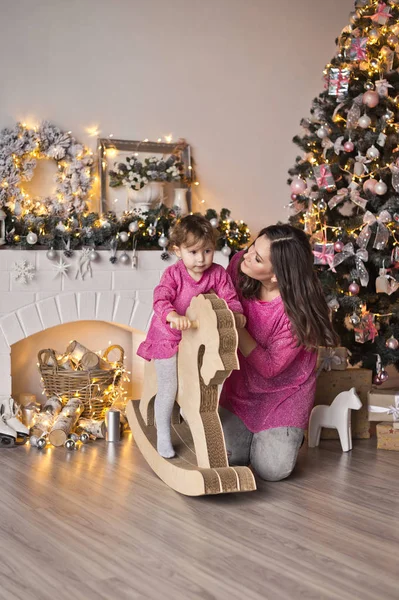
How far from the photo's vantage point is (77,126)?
4461 millimetres

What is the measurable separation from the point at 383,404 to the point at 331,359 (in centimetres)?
34

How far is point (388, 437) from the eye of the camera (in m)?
3.71

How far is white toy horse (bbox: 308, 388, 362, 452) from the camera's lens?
12.0 ft

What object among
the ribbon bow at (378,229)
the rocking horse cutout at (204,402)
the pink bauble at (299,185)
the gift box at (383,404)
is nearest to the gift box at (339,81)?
the pink bauble at (299,185)

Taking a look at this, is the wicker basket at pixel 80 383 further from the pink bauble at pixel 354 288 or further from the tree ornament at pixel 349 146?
the tree ornament at pixel 349 146

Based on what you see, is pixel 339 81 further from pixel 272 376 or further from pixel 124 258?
pixel 272 376

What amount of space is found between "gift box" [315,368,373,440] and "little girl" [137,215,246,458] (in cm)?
98

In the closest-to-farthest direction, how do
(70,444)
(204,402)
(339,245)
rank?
(204,402)
(70,444)
(339,245)

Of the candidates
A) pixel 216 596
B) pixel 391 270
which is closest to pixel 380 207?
pixel 391 270

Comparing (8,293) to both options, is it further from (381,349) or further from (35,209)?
(381,349)

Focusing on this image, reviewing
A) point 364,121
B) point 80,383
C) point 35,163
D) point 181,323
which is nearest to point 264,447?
point 181,323

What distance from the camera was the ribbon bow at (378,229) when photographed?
3.96 m

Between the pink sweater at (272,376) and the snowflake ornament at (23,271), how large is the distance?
121 cm

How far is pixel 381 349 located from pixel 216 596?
2405mm
